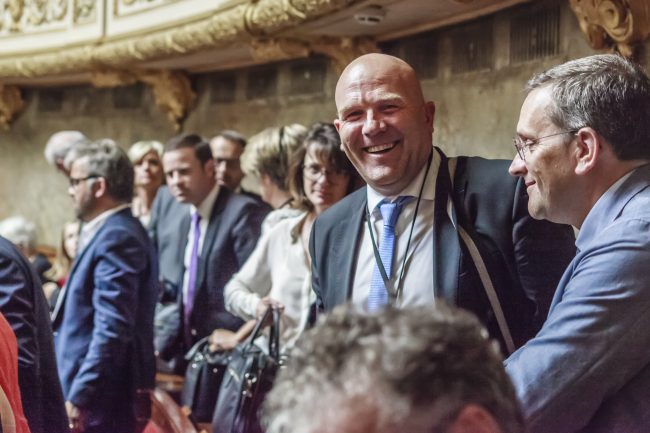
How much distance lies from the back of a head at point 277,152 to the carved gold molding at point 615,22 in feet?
4.40

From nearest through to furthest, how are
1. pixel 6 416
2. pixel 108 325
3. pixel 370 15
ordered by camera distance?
pixel 6 416
pixel 108 325
pixel 370 15

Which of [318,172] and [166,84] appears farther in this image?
[166,84]

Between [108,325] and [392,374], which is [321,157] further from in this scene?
[392,374]

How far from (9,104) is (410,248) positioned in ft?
29.6

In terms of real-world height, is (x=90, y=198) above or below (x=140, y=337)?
above

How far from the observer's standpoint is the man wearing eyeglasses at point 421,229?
2477mm

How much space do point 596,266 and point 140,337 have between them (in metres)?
2.52

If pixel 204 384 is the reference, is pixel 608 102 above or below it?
above

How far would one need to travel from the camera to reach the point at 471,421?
3.19ft

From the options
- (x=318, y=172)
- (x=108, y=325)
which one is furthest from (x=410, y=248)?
(x=108, y=325)

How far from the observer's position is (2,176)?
11.1 m

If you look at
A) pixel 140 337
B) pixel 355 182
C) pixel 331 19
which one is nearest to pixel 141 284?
pixel 140 337

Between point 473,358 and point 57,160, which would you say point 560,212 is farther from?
point 57,160

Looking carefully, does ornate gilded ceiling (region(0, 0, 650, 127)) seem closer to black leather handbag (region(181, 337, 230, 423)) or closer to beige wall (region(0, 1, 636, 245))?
beige wall (region(0, 1, 636, 245))
